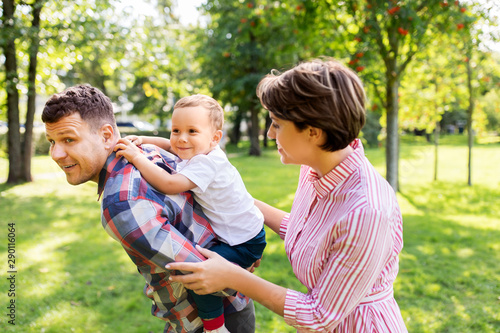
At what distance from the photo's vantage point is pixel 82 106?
1.76m

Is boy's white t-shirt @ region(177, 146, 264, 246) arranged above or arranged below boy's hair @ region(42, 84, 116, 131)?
below

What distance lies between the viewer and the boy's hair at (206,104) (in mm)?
2258

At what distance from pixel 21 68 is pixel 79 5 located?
9.83 ft

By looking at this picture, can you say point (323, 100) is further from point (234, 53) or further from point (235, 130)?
point (235, 130)

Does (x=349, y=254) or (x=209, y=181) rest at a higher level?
(x=209, y=181)

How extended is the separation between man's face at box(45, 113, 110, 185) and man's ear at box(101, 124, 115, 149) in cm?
4

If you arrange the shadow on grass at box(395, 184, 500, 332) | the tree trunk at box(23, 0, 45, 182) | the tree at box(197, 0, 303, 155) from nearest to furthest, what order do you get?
the shadow on grass at box(395, 184, 500, 332), the tree trunk at box(23, 0, 45, 182), the tree at box(197, 0, 303, 155)

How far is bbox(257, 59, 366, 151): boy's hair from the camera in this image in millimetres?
1487

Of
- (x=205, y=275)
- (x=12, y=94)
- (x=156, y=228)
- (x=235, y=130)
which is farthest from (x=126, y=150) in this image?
(x=235, y=130)

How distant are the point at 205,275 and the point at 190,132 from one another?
894mm

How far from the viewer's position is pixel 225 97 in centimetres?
2394

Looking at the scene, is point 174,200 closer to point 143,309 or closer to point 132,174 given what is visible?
point 132,174

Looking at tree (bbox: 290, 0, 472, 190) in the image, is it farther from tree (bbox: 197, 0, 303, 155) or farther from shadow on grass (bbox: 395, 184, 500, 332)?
tree (bbox: 197, 0, 303, 155)

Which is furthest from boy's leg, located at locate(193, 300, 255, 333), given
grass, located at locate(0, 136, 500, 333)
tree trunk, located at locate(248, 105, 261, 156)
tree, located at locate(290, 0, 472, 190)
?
tree trunk, located at locate(248, 105, 261, 156)
